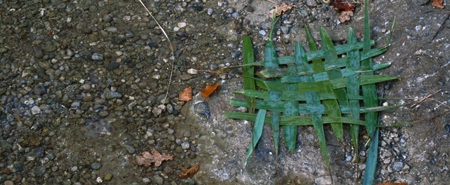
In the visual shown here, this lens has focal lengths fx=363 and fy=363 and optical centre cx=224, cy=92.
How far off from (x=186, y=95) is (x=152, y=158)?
0.51m

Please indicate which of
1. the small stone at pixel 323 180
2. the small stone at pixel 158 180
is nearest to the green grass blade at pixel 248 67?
the small stone at pixel 323 180

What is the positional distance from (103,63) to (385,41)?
2.03 metres

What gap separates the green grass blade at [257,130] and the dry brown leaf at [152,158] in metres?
0.49

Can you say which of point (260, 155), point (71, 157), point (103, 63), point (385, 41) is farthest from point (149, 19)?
point (385, 41)

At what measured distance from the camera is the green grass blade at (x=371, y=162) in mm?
2113

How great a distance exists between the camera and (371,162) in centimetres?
216

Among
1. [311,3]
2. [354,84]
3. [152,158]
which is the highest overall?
[311,3]

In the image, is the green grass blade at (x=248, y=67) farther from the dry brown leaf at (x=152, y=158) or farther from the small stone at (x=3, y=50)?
the small stone at (x=3, y=50)

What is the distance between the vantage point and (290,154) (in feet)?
7.27

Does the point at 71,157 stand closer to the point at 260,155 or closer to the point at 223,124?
the point at 223,124

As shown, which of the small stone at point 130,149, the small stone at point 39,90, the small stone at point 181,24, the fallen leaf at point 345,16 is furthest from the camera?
the small stone at point 181,24

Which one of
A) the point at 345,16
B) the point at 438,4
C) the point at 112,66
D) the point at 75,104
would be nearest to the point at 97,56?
the point at 112,66

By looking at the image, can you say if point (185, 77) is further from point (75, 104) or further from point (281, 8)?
point (281, 8)

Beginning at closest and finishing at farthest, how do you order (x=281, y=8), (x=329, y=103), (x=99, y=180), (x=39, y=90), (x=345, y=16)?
1. (x=99, y=180)
2. (x=329, y=103)
3. (x=39, y=90)
4. (x=345, y=16)
5. (x=281, y=8)
